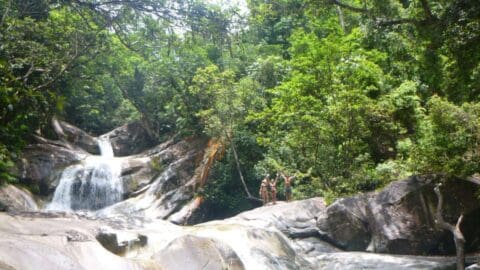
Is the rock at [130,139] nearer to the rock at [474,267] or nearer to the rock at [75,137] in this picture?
the rock at [75,137]

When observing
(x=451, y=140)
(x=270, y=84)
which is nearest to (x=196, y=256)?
(x=451, y=140)

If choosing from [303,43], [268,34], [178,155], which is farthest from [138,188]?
[268,34]

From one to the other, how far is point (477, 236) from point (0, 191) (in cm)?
1722

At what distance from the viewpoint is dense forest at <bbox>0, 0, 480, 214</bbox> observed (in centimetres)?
826

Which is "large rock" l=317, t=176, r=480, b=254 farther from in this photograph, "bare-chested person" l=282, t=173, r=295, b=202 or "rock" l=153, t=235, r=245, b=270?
"bare-chested person" l=282, t=173, r=295, b=202

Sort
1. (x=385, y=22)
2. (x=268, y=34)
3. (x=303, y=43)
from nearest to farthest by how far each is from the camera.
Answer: (x=385, y=22) < (x=303, y=43) < (x=268, y=34)

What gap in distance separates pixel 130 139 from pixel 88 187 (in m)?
8.43

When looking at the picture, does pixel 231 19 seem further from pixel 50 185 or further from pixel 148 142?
pixel 148 142

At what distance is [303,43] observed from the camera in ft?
74.1

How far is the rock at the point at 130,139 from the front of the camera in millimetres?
28594

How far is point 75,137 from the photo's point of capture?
87.6 ft

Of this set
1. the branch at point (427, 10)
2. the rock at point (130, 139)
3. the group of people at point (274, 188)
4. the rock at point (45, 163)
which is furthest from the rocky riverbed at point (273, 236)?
the rock at point (130, 139)

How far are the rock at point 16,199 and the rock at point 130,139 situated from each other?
899cm

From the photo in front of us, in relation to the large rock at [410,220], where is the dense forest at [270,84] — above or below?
above
